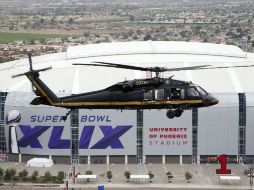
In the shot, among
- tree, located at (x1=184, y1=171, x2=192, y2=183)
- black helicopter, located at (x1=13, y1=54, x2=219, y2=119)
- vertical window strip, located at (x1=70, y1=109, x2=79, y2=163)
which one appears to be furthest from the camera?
vertical window strip, located at (x1=70, y1=109, x2=79, y2=163)

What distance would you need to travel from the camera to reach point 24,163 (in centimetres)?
11269

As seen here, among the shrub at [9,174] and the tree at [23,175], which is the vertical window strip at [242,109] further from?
the shrub at [9,174]

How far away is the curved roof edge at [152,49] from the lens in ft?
429

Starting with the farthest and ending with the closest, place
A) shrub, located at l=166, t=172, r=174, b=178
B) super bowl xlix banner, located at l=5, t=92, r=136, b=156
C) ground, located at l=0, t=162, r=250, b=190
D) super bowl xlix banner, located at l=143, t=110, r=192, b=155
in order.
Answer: super bowl xlix banner, located at l=5, t=92, r=136, b=156, super bowl xlix banner, located at l=143, t=110, r=192, b=155, shrub, located at l=166, t=172, r=174, b=178, ground, located at l=0, t=162, r=250, b=190

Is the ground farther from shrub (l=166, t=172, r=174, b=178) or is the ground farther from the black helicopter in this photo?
the black helicopter

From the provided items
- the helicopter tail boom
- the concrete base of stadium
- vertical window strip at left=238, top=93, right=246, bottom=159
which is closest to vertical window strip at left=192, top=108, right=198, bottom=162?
the concrete base of stadium

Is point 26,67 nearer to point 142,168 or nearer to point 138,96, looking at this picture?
point 142,168

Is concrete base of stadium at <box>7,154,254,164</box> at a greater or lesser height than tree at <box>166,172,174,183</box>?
greater

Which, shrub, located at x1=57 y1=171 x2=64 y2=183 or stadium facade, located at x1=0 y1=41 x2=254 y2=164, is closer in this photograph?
shrub, located at x1=57 y1=171 x2=64 y2=183

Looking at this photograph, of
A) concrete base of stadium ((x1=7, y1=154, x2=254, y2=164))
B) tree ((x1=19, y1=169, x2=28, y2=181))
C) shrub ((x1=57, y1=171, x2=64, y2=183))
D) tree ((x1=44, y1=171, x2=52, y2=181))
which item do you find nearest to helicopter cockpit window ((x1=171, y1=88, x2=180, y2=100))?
shrub ((x1=57, y1=171, x2=64, y2=183))

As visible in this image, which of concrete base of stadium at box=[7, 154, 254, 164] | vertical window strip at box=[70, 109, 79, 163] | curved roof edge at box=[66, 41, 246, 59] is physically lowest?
concrete base of stadium at box=[7, 154, 254, 164]

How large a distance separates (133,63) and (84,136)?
632 inches

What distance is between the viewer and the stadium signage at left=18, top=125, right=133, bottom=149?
4409 inches

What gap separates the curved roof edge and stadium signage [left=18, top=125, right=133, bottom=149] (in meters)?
20.1
